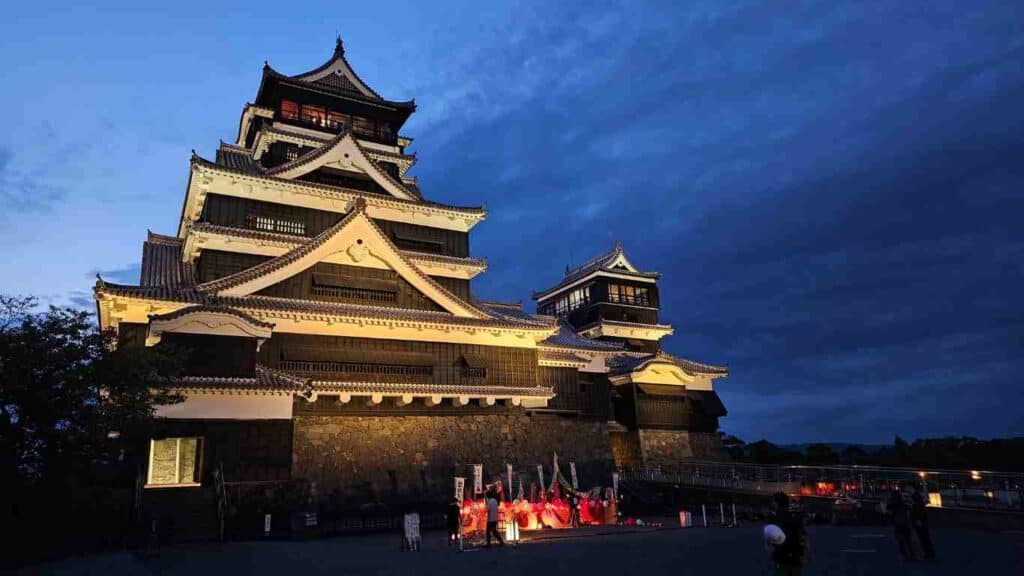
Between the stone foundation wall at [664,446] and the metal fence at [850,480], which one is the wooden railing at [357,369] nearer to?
the metal fence at [850,480]

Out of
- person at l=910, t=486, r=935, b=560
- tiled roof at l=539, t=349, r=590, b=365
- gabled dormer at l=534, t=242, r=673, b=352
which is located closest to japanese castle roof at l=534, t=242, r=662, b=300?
gabled dormer at l=534, t=242, r=673, b=352

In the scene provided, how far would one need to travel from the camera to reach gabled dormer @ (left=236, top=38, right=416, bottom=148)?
2838 centimetres

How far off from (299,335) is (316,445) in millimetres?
3852

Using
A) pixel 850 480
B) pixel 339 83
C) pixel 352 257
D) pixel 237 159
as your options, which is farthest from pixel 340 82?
pixel 850 480

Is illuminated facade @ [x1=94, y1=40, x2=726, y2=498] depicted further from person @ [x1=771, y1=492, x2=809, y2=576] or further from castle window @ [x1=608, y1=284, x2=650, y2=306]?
person @ [x1=771, y1=492, x2=809, y2=576]

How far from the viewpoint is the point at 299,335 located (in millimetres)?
21484

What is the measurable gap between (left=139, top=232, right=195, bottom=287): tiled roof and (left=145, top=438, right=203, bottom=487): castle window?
18.4 ft

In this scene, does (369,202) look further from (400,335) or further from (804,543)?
(804,543)

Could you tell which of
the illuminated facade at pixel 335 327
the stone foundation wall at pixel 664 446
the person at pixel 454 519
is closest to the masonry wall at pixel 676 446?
the stone foundation wall at pixel 664 446

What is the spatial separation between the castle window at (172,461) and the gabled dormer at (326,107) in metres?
14.3

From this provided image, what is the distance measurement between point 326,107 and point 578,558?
2463 cm

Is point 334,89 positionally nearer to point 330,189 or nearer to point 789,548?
point 330,189

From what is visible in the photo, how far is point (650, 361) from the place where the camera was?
3462 centimetres

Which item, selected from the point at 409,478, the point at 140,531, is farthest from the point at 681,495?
the point at 140,531
